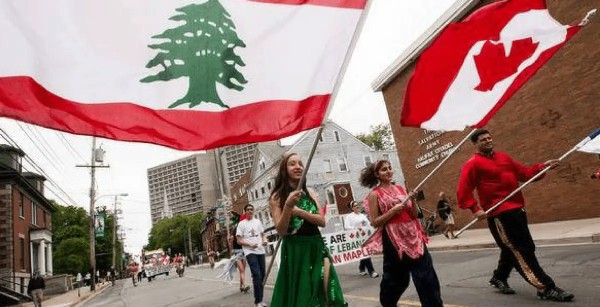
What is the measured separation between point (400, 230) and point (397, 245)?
15 cm

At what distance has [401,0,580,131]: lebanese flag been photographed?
14.0ft

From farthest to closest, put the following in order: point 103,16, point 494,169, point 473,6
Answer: point 473,6, point 494,169, point 103,16

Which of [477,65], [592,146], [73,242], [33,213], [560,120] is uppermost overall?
[33,213]

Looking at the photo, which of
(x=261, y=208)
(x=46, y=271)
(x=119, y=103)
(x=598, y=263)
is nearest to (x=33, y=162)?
(x=119, y=103)

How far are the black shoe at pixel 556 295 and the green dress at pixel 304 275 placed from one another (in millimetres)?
2690

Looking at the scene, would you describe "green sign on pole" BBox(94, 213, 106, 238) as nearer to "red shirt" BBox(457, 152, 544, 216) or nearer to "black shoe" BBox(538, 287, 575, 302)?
"red shirt" BBox(457, 152, 544, 216)

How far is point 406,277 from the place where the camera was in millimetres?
4176

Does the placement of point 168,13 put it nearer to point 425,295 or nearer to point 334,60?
point 334,60

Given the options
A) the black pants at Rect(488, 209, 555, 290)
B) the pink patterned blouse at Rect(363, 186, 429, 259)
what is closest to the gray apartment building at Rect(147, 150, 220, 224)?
the black pants at Rect(488, 209, 555, 290)

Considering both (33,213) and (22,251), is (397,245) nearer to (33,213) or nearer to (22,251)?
(22,251)

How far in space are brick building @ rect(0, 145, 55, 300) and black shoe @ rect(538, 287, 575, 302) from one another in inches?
1039

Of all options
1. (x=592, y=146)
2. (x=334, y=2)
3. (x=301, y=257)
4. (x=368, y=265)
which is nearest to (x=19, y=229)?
(x=368, y=265)

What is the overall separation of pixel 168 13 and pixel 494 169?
13.3 feet

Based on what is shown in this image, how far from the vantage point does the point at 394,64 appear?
24.1 meters
